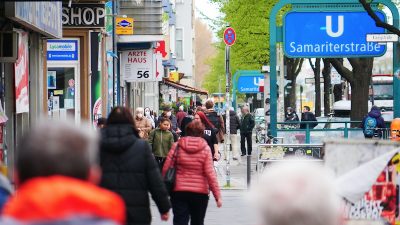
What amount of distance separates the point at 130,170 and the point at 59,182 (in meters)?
5.29

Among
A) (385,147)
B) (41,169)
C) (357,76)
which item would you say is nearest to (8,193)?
(41,169)

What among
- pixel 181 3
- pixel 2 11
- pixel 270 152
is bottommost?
pixel 270 152

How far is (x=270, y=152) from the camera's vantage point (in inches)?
695

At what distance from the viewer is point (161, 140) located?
18125 mm

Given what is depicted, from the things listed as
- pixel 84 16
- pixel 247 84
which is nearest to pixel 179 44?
pixel 247 84

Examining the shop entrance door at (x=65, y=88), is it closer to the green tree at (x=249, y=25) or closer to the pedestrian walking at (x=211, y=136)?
the pedestrian walking at (x=211, y=136)

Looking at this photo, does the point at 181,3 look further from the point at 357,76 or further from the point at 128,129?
the point at 128,129

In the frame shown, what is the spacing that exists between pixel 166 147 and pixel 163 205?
9.04 meters

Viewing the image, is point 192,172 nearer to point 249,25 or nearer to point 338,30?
point 338,30

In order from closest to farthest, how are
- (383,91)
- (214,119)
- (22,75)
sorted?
(22,75) < (214,119) < (383,91)

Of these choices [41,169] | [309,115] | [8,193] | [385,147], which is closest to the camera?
[41,169]

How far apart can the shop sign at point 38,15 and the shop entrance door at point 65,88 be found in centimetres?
704

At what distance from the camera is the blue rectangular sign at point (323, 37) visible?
86.2ft

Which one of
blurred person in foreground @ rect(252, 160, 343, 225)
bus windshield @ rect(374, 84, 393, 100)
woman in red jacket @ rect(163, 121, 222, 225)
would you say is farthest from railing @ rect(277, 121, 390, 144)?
bus windshield @ rect(374, 84, 393, 100)
